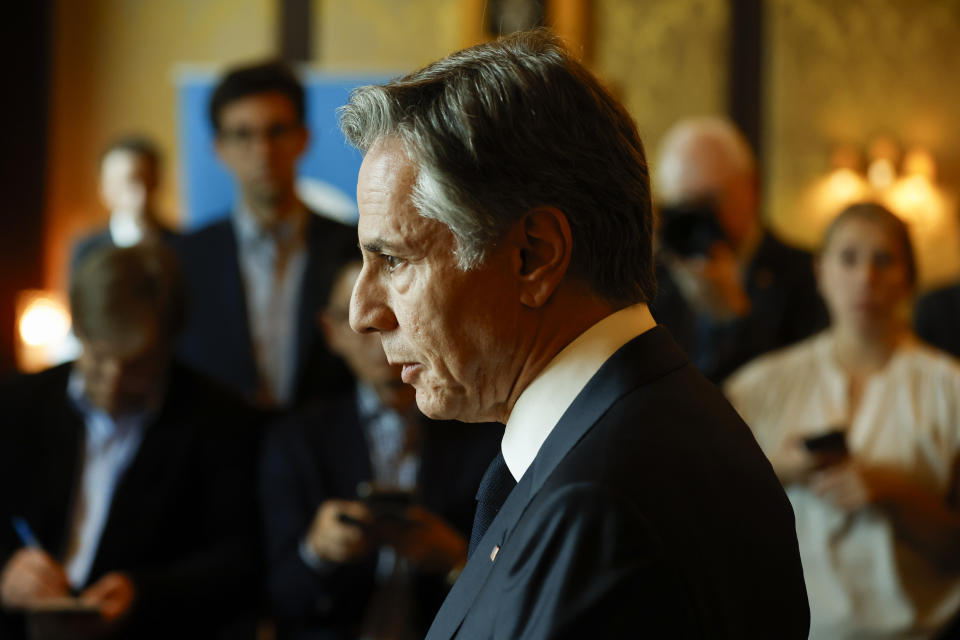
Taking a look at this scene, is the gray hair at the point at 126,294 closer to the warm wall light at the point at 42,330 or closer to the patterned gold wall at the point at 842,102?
the warm wall light at the point at 42,330

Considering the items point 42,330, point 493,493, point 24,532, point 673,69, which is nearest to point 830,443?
point 493,493

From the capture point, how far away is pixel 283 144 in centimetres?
310

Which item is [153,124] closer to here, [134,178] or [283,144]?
[134,178]

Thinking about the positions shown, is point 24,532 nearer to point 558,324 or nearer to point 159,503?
point 159,503

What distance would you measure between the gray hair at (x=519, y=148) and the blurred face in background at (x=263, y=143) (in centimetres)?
210

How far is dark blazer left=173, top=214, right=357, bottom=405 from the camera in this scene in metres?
2.95

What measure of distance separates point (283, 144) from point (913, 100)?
4.89 meters

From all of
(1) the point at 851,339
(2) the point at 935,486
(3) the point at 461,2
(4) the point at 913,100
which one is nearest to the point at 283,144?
(1) the point at 851,339

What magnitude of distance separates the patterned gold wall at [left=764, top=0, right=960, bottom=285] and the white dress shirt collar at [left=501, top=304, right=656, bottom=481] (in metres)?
5.96

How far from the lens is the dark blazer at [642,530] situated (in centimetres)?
81

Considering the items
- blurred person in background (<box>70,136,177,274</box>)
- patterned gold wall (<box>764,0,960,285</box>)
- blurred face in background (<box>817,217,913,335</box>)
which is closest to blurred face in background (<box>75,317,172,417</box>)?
blurred face in background (<box>817,217,913,335</box>)

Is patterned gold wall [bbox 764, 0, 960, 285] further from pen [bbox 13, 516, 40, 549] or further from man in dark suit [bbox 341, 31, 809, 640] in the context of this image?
man in dark suit [bbox 341, 31, 809, 640]

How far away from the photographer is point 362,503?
2.33 metres

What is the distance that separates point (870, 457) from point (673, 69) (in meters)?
4.54
